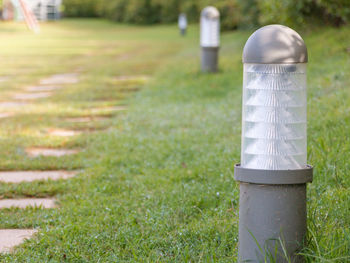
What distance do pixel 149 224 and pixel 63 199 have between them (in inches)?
30.9

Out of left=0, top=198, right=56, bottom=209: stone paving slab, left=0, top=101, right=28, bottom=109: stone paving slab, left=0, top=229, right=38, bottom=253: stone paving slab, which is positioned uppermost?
left=0, top=101, right=28, bottom=109: stone paving slab

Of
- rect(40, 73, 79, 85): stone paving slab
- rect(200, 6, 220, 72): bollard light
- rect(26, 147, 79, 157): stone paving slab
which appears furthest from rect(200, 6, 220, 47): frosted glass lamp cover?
rect(26, 147, 79, 157): stone paving slab

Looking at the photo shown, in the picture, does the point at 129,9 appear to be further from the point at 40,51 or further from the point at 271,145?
the point at 271,145

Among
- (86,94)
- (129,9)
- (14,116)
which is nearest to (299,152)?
(14,116)

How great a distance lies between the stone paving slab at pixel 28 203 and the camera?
10.6 ft

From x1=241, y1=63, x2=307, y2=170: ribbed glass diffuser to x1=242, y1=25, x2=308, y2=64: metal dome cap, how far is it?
25 millimetres

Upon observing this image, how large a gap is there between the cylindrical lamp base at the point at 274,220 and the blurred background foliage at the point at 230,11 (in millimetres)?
6649

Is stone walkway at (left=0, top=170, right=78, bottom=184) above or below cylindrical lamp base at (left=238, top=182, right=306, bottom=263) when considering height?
below

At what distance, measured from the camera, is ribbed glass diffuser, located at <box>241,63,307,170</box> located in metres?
1.94

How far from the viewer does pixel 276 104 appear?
1.94m

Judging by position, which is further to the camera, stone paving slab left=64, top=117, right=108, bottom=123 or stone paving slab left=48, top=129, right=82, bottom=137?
stone paving slab left=64, top=117, right=108, bottom=123

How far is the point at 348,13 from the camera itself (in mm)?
8281

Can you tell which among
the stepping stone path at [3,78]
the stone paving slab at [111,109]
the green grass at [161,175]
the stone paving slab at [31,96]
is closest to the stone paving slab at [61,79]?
the stepping stone path at [3,78]

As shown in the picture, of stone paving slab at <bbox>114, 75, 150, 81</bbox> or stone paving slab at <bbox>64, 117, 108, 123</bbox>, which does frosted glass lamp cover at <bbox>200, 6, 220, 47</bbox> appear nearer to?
stone paving slab at <bbox>114, 75, 150, 81</bbox>
